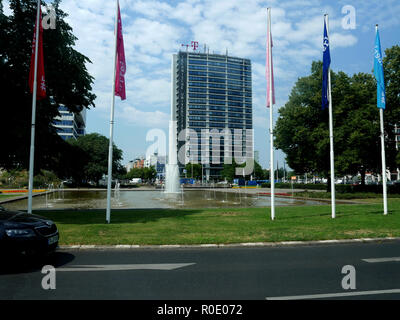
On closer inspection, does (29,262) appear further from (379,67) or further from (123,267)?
(379,67)

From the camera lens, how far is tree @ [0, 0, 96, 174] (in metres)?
13.4

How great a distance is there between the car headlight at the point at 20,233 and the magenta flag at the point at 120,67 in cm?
773

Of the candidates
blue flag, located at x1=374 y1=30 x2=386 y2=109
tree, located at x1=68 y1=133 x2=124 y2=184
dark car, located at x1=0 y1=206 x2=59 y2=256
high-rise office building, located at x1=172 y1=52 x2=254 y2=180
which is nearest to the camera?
dark car, located at x1=0 y1=206 x2=59 y2=256

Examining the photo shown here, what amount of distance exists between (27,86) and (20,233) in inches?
418

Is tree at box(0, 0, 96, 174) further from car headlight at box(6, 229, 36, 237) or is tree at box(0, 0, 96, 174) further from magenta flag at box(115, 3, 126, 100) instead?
car headlight at box(6, 229, 36, 237)

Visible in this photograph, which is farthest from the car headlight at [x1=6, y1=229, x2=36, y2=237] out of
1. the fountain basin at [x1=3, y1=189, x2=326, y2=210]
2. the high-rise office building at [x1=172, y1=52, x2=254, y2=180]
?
the high-rise office building at [x1=172, y1=52, x2=254, y2=180]

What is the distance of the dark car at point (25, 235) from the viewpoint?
5.96 metres

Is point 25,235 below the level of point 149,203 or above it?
above

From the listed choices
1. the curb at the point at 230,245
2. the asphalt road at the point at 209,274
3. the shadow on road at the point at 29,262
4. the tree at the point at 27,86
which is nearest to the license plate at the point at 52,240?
the shadow on road at the point at 29,262

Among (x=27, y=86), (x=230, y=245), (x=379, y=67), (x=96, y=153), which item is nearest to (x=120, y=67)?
(x=27, y=86)

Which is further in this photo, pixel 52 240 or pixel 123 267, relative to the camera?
→ pixel 52 240

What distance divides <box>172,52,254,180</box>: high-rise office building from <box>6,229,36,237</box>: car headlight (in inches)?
5512

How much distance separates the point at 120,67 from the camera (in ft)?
42.2

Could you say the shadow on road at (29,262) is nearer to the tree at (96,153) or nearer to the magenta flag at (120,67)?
the magenta flag at (120,67)
